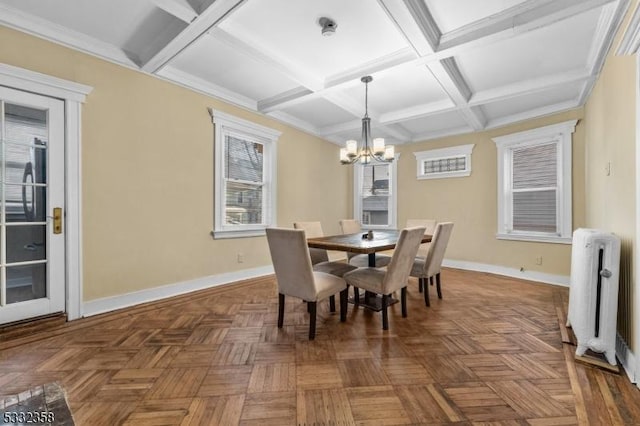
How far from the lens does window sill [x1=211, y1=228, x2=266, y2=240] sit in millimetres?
3752

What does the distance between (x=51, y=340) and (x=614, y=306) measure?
3960mm

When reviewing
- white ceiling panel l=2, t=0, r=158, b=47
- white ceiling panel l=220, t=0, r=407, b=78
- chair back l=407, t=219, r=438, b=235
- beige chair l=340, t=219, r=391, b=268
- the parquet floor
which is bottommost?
the parquet floor

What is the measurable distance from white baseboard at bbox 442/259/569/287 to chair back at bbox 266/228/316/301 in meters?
3.71

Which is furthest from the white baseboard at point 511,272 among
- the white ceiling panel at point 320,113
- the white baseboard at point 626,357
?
the white ceiling panel at point 320,113

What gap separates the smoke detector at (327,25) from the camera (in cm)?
229

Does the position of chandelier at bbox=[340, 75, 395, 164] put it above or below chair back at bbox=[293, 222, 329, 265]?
above

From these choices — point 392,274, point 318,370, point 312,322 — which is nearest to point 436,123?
point 392,274

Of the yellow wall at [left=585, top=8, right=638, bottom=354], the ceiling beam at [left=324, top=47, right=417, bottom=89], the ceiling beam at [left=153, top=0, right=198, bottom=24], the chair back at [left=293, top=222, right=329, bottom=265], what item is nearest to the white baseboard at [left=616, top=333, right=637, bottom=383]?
the yellow wall at [left=585, top=8, right=638, bottom=354]

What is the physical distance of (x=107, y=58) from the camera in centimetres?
274

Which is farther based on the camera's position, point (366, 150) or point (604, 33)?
point (366, 150)

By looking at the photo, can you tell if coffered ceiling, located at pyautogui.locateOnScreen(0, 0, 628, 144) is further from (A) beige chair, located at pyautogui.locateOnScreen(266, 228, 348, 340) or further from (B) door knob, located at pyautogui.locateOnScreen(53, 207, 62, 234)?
(A) beige chair, located at pyautogui.locateOnScreen(266, 228, 348, 340)

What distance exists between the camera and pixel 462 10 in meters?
2.15

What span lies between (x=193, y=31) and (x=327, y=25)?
3.56 feet

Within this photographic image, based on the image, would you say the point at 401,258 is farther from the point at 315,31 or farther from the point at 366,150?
the point at 315,31
